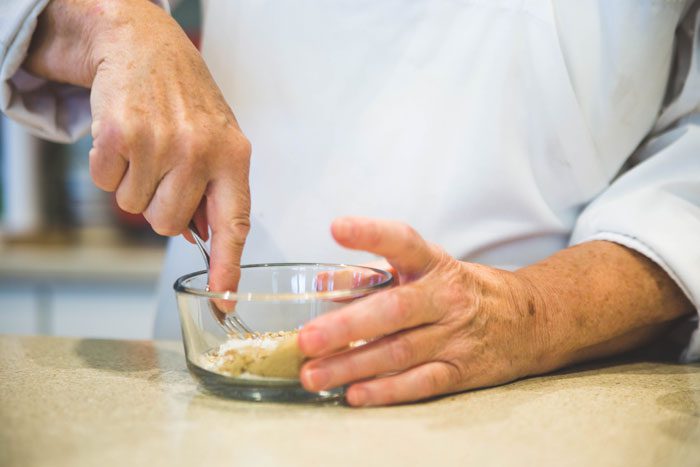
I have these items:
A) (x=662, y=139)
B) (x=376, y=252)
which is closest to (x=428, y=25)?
(x=662, y=139)

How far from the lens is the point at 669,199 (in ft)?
2.53

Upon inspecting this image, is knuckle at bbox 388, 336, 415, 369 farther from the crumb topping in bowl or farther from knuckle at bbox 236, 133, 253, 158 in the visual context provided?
knuckle at bbox 236, 133, 253, 158

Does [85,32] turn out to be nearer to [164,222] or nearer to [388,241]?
[164,222]

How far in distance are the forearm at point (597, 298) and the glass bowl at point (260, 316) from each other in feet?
0.59

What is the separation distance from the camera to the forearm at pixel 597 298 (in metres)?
0.69

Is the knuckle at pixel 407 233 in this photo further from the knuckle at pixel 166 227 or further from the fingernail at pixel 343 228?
the knuckle at pixel 166 227

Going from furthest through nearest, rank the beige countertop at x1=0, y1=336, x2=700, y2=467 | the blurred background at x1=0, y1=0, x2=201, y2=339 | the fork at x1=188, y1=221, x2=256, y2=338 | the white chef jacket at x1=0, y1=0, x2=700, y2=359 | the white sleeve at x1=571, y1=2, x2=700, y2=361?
the blurred background at x1=0, y1=0, x2=201, y2=339, the white chef jacket at x1=0, y1=0, x2=700, y2=359, the white sleeve at x1=571, y1=2, x2=700, y2=361, the fork at x1=188, y1=221, x2=256, y2=338, the beige countertop at x1=0, y1=336, x2=700, y2=467

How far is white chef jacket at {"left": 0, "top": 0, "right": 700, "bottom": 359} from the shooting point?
0.85m

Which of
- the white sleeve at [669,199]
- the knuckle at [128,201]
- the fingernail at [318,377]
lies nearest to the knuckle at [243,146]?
the knuckle at [128,201]

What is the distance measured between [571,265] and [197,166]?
392 mm

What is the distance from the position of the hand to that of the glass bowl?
54mm

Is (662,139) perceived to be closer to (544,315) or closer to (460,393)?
(544,315)

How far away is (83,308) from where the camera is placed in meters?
1.89

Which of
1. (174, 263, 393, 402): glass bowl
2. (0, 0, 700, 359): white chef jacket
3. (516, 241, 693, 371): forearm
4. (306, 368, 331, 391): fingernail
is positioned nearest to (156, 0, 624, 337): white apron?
(0, 0, 700, 359): white chef jacket
